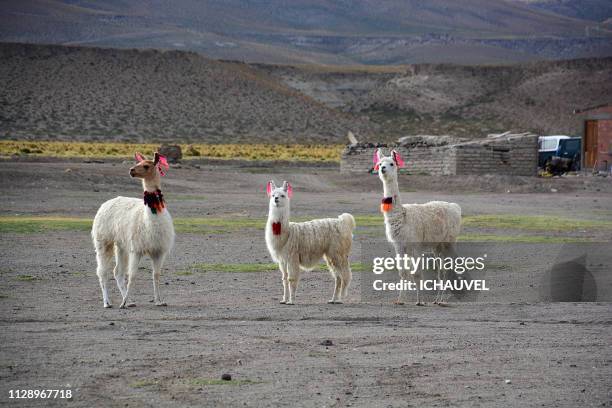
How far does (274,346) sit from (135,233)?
3.24 m

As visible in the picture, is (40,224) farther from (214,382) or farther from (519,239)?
(214,382)

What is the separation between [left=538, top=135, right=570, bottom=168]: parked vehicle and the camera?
50969 mm

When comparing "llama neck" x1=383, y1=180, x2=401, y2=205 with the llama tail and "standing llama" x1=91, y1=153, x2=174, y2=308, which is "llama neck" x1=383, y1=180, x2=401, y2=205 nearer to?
the llama tail

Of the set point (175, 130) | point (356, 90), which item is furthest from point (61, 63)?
point (356, 90)

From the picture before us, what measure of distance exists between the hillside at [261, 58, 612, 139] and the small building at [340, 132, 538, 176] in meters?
57.6

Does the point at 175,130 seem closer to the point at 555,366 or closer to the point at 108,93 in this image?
the point at 108,93

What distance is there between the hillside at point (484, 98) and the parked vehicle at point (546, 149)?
4549 centimetres

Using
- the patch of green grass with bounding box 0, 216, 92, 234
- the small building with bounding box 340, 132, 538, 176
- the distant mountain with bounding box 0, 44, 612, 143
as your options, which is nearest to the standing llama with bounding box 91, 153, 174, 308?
the patch of green grass with bounding box 0, 216, 92, 234

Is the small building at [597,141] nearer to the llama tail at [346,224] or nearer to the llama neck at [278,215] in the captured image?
the llama tail at [346,224]

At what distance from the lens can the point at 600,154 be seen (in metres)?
50.2

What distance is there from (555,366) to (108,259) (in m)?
5.95

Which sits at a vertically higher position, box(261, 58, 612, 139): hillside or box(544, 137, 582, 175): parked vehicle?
box(261, 58, 612, 139): hillside

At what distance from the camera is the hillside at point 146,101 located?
294 feet

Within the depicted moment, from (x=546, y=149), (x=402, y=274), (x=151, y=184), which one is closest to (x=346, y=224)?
(x=402, y=274)
